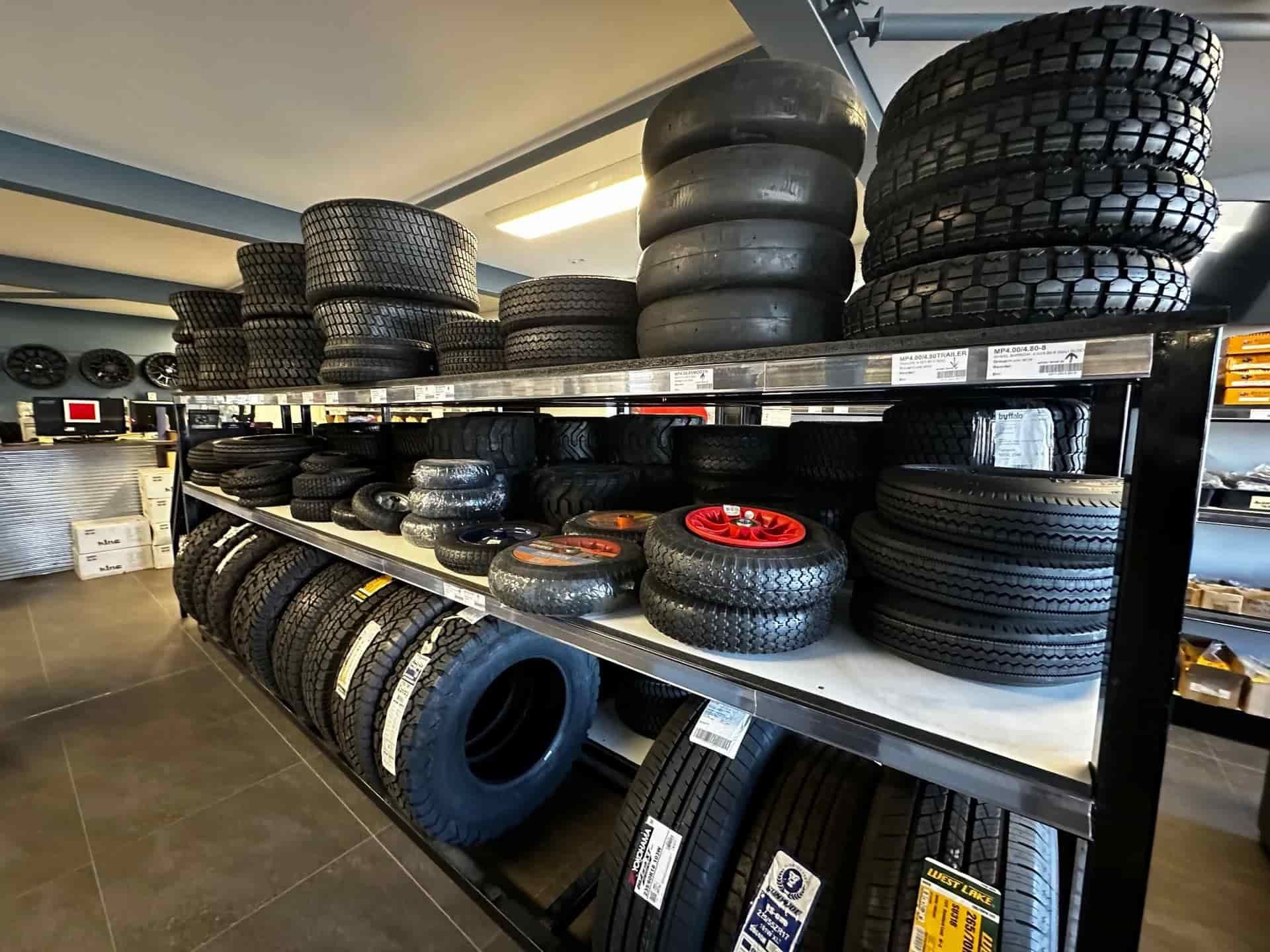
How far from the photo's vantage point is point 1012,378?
64 centimetres

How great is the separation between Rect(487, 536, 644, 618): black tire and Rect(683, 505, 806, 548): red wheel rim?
19 centimetres

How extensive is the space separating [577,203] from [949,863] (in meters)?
4.12

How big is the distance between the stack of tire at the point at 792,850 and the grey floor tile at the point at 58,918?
1.55m

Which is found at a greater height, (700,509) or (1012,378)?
(1012,378)

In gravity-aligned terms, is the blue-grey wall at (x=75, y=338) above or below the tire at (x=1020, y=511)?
above

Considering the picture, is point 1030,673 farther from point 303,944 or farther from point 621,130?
point 621,130

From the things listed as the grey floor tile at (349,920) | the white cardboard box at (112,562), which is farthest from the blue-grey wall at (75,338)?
the grey floor tile at (349,920)

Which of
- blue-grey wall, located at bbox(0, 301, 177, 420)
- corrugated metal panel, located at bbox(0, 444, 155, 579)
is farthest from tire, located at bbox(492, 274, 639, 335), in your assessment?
blue-grey wall, located at bbox(0, 301, 177, 420)

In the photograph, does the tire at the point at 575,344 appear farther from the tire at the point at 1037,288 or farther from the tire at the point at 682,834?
the tire at the point at 682,834

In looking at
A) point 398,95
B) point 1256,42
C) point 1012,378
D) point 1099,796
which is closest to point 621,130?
point 398,95

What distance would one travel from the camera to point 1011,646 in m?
0.76

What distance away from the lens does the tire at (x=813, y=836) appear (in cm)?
86

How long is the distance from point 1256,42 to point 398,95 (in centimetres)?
367

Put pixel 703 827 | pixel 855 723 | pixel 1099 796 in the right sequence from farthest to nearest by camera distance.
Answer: pixel 703 827
pixel 855 723
pixel 1099 796
